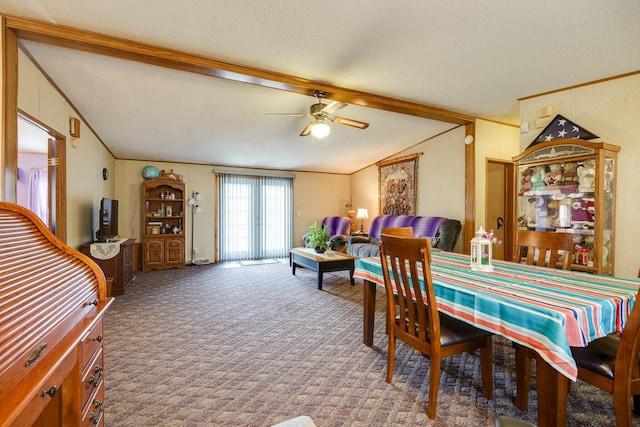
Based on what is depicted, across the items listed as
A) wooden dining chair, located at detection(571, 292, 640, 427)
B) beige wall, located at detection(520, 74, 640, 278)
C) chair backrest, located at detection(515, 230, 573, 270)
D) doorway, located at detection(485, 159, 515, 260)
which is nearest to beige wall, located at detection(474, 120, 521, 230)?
doorway, located at detection(485, 159, 515, 260)

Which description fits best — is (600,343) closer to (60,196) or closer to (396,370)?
(396,370)

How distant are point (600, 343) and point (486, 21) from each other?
2.19 metres

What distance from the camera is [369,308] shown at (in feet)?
8.13

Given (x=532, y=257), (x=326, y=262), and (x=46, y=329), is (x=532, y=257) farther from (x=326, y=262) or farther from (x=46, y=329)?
(x=46, y=329)

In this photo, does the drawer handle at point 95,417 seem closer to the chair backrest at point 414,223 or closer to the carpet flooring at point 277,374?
the carpet flooring at point 277,374

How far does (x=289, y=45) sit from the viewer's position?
2.50 metres

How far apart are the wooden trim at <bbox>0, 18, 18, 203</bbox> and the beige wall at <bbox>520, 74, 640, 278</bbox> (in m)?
5.15

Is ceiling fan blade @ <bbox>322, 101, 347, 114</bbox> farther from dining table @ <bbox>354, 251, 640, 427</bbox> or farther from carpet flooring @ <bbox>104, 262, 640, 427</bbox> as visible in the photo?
carpet flooring @ <bbox>104, 262, 640, 427</bbox>

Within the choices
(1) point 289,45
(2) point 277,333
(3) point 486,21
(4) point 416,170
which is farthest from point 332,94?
(4) point 416,170

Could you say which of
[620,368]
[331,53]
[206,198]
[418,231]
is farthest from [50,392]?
[206,198]

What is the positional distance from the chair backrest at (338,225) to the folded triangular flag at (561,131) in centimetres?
393

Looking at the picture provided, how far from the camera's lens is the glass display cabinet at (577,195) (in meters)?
2.86

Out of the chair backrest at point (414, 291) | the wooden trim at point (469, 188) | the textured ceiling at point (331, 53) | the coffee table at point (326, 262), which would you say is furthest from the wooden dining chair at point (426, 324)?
the wooden trim at point (469, 188)

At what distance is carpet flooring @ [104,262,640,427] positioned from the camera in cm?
169
